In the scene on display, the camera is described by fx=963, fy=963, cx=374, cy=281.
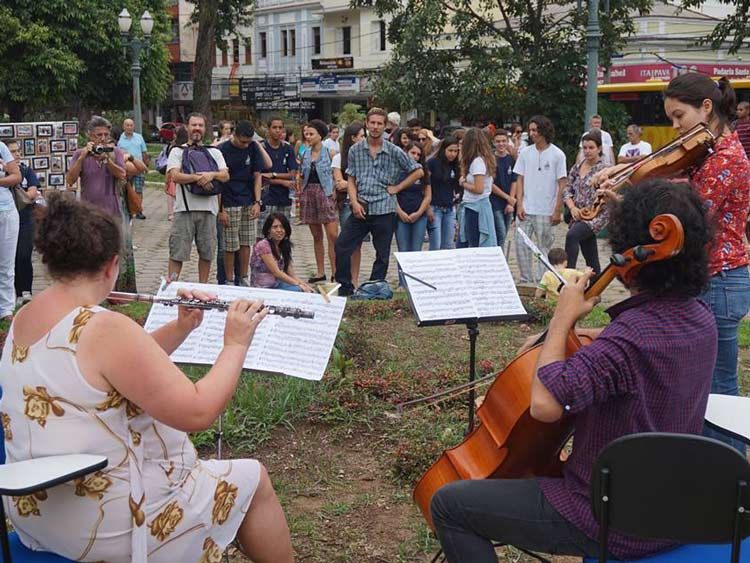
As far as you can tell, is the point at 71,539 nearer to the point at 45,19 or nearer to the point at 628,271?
the point at 628,271

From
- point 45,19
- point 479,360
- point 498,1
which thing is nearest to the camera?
point 479,360

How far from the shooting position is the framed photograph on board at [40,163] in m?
10.4

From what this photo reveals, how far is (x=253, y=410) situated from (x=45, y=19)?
2552 centimetres

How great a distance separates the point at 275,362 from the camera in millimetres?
3893

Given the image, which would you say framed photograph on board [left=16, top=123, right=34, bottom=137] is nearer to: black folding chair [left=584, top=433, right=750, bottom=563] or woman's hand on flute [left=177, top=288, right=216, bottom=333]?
woman's hand on flute [left=177, top=288, right=216, bottom=333]

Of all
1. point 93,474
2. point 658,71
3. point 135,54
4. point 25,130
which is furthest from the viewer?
point 658,71

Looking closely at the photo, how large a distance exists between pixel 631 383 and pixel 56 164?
9177 millimetres

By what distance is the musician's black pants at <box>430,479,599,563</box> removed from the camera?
277 cm

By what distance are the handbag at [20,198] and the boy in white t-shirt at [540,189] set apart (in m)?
4.67

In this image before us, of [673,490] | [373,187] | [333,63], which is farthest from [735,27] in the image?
[333,63]

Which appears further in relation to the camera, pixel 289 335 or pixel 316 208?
pixel 316 208

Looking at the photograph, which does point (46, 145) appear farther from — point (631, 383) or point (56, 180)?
point (631, 383)

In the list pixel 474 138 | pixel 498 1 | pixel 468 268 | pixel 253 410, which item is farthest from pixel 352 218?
pixel 498 1

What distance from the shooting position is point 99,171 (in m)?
8.90
